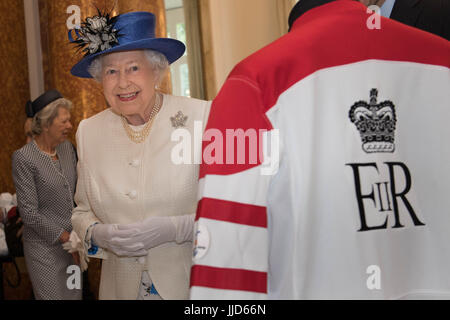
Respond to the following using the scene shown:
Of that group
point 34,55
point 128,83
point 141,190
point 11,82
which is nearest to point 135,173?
point 141,190

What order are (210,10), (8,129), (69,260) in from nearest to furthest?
(69,260), (8,129), (210,10)

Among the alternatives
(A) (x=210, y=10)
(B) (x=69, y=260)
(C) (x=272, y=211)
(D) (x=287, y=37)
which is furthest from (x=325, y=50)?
(A) (x=210, y=10)

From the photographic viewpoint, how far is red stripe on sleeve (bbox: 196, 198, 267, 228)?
1.32 m

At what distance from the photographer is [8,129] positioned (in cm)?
530

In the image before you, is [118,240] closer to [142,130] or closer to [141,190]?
[141,190]

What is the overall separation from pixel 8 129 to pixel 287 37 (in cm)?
447

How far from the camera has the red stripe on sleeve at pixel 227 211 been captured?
1.32 m

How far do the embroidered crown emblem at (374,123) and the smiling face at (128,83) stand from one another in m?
1.10

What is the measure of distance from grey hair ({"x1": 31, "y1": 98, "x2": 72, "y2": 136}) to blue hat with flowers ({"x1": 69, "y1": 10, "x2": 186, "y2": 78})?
185cm

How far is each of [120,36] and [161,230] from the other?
854mm

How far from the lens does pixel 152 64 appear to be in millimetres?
2420

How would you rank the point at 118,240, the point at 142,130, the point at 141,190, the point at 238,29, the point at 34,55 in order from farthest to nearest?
the point at 238,29, the point at 34,55, the point at 142,130, the point at 141,190, the point at 118,240

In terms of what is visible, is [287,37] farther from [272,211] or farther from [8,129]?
[8,129]

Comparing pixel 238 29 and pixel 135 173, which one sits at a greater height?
pixel 238 29
